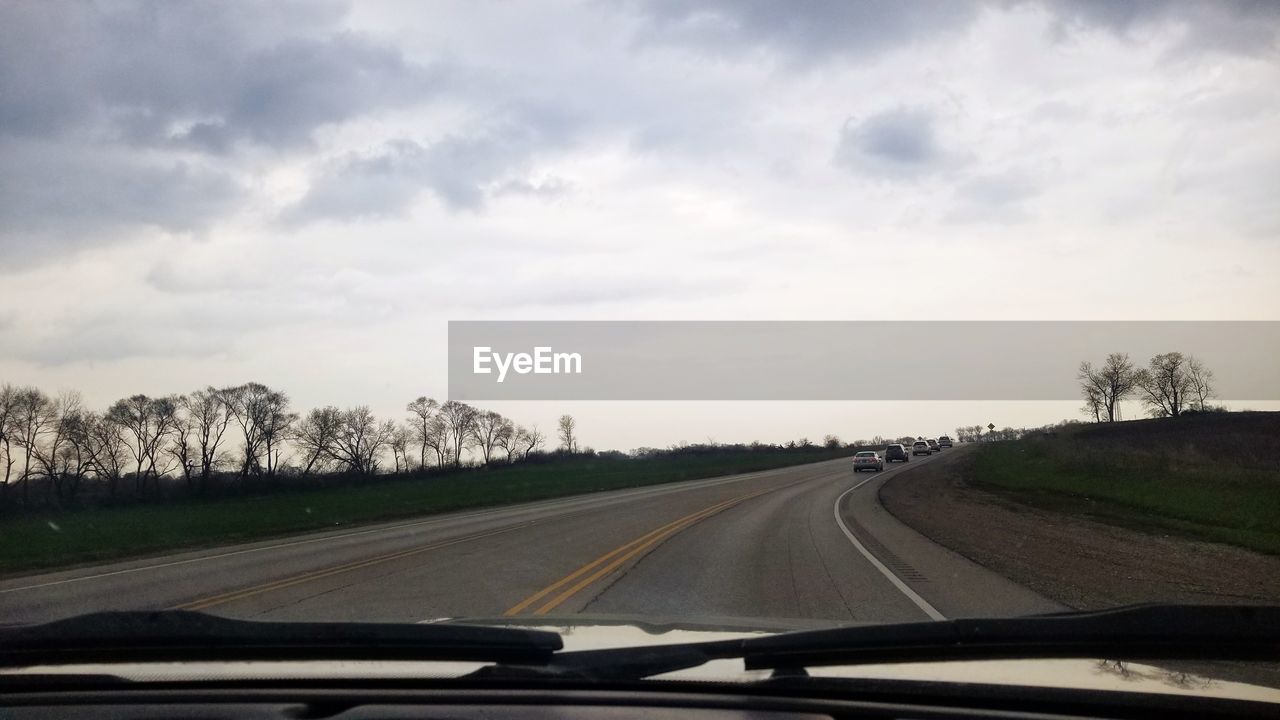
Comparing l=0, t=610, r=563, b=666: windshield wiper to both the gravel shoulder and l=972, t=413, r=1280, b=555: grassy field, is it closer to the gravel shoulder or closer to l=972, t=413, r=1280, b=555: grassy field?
the gravel shoulder

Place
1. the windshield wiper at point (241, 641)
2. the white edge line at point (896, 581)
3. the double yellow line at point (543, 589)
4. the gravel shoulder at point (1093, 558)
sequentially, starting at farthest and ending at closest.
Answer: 1. the gravel shoulder at point (1093, 558)
2. the double yellow line at point (543, 589)
3. the white edge line at point (896, 581)
4. the windshield wiper at point (241, 641)

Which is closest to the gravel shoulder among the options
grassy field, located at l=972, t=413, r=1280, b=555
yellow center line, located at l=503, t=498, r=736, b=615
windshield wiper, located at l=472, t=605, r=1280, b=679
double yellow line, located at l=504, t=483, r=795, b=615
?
grassy field, located at l=972, t=413, r=1280, b=555

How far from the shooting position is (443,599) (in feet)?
35.4

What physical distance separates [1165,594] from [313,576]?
472 inches

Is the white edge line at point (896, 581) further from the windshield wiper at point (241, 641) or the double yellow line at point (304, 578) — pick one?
the double yellow line at point (304, 578)

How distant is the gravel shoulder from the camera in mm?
11227

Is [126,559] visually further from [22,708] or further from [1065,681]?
[1065,681]

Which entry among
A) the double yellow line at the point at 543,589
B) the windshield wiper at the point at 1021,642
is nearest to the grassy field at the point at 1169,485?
the double yellow line at the point at 543,589

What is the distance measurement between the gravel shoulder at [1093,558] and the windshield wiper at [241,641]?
8.37m

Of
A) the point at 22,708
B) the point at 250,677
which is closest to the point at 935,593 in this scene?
the point at 250,677

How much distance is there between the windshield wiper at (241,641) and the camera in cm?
385

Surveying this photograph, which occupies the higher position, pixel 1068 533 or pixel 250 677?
pixel 250 677

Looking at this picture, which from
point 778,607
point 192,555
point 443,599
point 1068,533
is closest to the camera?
point 778,607

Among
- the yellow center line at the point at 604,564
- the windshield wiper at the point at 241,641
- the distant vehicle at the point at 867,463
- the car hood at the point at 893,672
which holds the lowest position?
the distant vehicle at the point at 867,463
